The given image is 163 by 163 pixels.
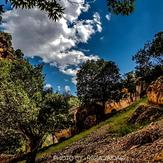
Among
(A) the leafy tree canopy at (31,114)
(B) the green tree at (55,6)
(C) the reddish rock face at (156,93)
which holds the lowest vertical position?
(B) the green tree at (55,6)

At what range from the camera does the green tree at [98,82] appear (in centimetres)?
10306

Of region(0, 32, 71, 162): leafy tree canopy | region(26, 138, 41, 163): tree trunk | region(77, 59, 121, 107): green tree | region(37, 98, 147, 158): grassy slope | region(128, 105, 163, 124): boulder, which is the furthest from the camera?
region(77, 59, 121, 107): green tree

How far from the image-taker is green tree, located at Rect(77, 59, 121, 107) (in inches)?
4058

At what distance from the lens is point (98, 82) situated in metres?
105

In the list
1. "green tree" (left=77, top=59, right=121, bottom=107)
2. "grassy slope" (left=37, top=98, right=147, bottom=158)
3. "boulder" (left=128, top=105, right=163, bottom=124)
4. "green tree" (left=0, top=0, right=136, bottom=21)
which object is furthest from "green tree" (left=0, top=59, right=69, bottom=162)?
"green tree" (left=77, top=59, right=121, bottom=107)

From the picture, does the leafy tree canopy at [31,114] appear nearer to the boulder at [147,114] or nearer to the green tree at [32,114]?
the green tree at [32,114]

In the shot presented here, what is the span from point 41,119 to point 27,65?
37.3 metres

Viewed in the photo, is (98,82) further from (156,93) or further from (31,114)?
(31,114)

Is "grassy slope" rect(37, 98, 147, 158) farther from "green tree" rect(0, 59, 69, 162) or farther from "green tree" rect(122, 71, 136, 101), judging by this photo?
"green tree" rect(122, 71, 136, 101)

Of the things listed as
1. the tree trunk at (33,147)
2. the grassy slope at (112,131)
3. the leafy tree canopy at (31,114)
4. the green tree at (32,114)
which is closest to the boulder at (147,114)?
the grassy slope at (112,131)

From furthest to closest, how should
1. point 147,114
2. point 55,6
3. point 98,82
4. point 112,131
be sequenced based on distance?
1. point 98,82
2. point 112,131
3. point 147,114
4. point 55,6

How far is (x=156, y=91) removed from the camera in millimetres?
58438

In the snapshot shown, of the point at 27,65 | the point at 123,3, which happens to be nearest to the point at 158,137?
the point at 123,3

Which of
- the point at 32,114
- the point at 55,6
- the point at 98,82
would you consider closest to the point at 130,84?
the point at 98,82
